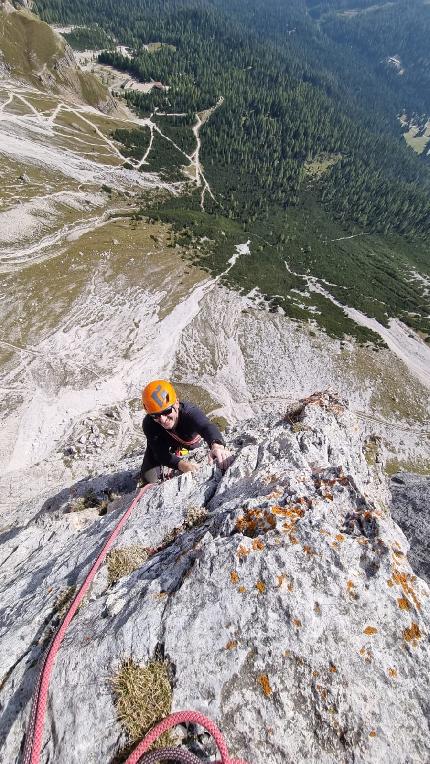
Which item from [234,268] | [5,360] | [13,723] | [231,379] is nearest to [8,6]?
[234,268]

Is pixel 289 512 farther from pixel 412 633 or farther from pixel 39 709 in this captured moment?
pixel 39 709

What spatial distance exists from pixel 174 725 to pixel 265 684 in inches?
55.0

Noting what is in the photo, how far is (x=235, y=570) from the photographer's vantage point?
21.3ft

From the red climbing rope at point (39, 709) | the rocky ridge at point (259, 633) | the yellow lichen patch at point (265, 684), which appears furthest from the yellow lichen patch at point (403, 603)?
the red climbing rope at point (39, 709)

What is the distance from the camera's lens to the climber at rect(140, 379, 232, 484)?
9.09 meters

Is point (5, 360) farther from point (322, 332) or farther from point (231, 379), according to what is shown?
point (322, 332)

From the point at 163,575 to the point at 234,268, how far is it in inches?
2809

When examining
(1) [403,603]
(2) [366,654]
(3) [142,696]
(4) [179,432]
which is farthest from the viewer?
(4) [179,432]

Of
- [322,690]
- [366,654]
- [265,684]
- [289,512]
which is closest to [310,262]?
[289,512]

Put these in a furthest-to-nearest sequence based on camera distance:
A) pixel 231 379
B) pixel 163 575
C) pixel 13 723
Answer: pixel 231 379
pixel 163 575
pixel 13 723

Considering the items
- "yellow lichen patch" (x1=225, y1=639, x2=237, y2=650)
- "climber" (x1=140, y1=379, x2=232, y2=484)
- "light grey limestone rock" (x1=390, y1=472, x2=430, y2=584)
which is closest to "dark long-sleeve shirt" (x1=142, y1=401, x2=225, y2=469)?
"climber" (x1=140, y1=379, x2=232, y2=484)

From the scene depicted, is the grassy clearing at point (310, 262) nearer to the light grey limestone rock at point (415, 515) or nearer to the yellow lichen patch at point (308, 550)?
the light grey limestone rock at point (415, 515)

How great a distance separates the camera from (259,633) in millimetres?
5699

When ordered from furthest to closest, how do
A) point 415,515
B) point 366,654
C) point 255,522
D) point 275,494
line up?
point 415,515 → point 275,494 → point 255,522 → point 366,654
